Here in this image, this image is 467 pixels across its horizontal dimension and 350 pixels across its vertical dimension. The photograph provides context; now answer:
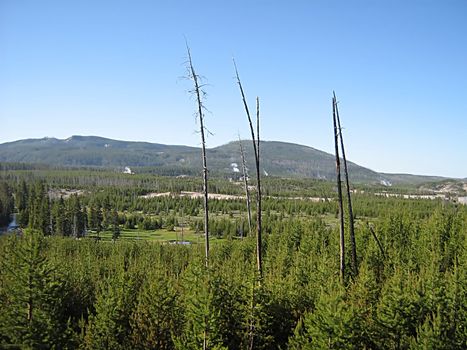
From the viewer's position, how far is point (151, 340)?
776 inches

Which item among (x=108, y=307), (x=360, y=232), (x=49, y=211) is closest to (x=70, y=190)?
(x=49, y=211)

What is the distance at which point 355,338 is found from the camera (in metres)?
17.7

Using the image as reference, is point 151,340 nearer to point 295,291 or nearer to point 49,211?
point 295,291

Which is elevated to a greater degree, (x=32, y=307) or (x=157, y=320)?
(x=32, y=307)

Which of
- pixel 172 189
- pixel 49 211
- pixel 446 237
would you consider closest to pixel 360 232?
pixel 446 237

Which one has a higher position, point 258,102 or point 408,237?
point 258,102

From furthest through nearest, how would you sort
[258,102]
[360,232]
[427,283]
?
[360,232] < [258,102] < [427,283]

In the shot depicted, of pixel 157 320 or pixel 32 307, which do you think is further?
pixel 157 320

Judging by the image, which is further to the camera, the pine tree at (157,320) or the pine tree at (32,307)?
the pine tree at (157,320)

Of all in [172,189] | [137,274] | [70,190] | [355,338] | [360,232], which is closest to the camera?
[355,338]

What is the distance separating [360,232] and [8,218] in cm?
10047

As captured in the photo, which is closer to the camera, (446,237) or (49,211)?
(446,237)

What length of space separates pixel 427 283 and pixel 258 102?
13831 mm

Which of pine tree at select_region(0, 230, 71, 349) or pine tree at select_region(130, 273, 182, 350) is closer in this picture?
pine tree at select_region(0, 230, 71, 349)
